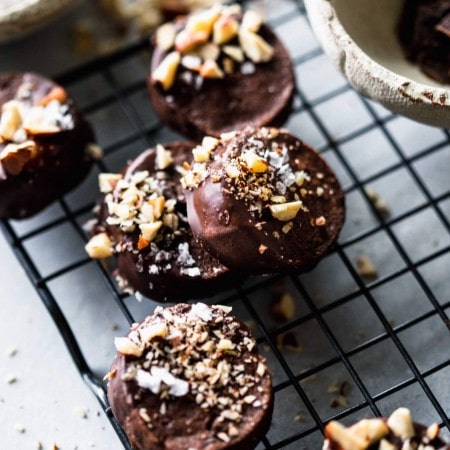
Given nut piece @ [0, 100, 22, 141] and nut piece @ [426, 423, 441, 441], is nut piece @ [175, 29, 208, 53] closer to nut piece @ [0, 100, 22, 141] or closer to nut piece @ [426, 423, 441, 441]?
nut piece @ [0, 100, 22, 141]

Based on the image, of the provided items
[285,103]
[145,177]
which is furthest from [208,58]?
[145,177]

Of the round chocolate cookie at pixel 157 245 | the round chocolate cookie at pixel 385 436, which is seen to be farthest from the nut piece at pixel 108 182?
the round chocolate cookie at pixel 385 436

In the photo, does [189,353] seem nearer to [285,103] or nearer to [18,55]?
[285,103]

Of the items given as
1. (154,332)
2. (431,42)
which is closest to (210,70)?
(431,42)

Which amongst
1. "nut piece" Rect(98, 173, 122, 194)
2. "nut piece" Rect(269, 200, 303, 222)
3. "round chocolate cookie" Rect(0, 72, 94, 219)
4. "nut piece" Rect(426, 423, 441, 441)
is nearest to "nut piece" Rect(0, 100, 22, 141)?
"round chocolate cookie" Rect(0, 72, 94, 219)

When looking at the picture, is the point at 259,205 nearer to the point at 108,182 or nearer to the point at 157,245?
the point at 157,245

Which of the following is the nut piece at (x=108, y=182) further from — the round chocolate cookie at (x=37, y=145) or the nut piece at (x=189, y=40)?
the nut piece at (x=189, y=40)

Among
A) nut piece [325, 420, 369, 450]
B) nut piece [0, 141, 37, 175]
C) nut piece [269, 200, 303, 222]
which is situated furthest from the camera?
nut piece [0, 141, 37, 175]
